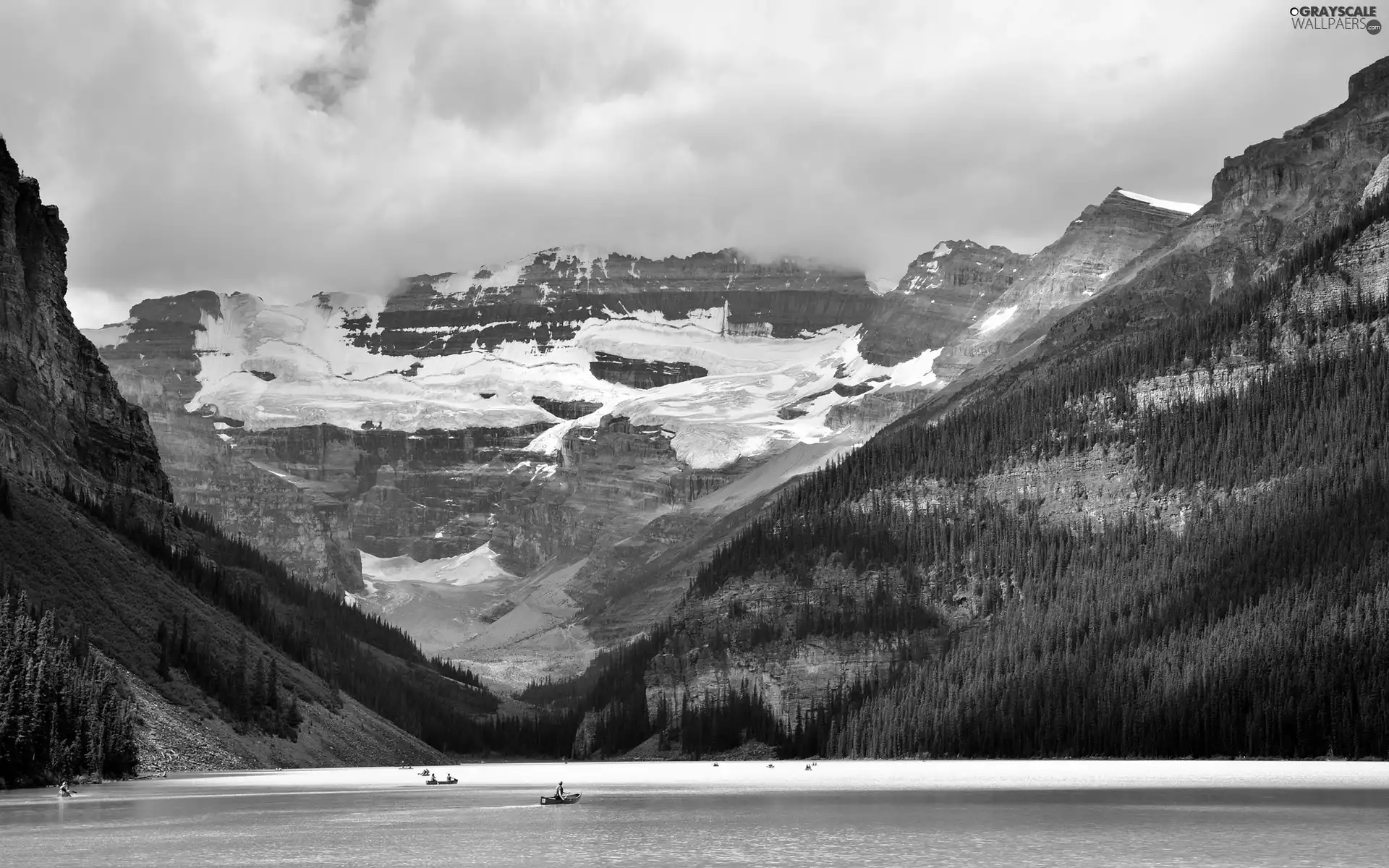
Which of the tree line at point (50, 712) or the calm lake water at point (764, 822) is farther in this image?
the tree line at point (50, 712)

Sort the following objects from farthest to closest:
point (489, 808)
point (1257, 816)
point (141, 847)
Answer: point (489, 808), point (1257, 816), point (141, 847)

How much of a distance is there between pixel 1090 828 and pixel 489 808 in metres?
50.4

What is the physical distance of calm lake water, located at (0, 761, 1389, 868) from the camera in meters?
93.2

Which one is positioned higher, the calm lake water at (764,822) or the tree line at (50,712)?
the tree line at (50,712)

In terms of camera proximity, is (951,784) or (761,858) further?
(951,784)

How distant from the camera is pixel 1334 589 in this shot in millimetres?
195750

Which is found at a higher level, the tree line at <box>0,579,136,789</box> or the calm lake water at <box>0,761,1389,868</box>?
the tree line at <box>0,579,136,789</box>

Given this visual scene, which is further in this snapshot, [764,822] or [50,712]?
[50,712]

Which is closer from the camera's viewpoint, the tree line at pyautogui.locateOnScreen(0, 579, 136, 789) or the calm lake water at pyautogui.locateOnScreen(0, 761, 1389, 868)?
the calm lake water at pyautogui.locateOnScreen(0, 761, 1389, 868)

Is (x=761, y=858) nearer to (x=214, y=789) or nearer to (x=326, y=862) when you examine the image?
(x=326, y=862)

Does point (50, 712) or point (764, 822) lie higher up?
point (50, 712)

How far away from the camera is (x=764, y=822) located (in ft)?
379

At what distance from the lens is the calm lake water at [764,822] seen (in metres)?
93.2

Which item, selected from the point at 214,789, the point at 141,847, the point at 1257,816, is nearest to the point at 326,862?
the point at 141,847
